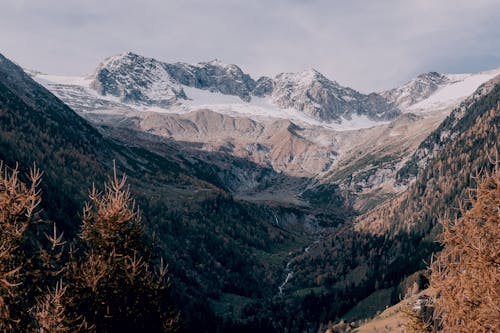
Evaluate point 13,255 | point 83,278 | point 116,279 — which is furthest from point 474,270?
point 13,255

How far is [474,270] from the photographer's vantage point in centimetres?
1530

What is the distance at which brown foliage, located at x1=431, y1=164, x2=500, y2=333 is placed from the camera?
14.5 m

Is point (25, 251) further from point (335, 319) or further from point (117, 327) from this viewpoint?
point (335, 319)

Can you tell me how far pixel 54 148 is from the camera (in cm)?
19362

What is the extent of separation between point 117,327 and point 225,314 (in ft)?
464

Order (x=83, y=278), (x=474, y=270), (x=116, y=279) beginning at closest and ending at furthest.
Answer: (x=474, y=270)
(x=83, y=278)
(x=116, y=279)

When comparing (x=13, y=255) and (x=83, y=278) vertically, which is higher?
(x=13, y=255)

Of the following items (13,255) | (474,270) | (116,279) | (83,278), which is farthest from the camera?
(116,279)

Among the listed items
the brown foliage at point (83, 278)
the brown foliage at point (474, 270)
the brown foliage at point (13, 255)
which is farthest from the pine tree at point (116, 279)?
the brown foliage at point (474, 270)

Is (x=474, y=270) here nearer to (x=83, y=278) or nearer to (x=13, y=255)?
(x=83, y=278)

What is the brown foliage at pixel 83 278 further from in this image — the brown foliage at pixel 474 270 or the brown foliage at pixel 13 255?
the brown foliage at pixel 474 270

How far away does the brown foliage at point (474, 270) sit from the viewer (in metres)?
14.5

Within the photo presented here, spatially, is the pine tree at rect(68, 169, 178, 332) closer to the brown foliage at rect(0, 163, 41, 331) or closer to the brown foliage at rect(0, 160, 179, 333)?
the brown foliage at rect(0, 160, 179, 333)

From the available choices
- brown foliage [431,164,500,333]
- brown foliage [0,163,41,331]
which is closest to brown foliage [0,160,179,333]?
brown foliage [0,163,41,331]
